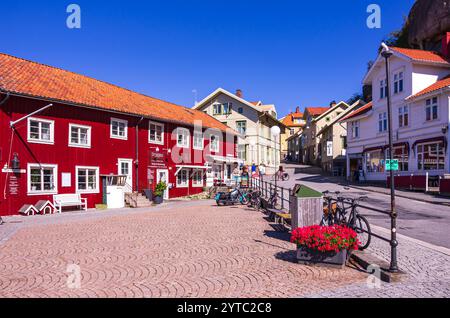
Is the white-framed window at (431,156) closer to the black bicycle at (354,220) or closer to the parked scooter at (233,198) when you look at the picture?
the parked scooter at (233,198)

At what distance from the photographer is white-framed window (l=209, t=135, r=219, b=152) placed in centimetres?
3220

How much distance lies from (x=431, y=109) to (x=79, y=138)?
2237 centimetres

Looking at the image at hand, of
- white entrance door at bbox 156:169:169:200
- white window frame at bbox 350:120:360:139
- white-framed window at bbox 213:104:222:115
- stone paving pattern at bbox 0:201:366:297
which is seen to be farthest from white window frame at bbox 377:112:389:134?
stone paving pattern at bbox 0:201:366:297

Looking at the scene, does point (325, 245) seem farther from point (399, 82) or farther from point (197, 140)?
point (399, 82)

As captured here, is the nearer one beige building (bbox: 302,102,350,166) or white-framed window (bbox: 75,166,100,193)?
white-framed window (bbox: 75,166,100,193)

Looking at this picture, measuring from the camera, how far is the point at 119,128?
2275 centimetres

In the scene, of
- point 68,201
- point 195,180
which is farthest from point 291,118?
point 68,201

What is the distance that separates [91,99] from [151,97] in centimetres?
1010

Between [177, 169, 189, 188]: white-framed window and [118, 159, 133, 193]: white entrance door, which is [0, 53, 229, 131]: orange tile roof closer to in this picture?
[118, 159, 133, 193]: white entrance door

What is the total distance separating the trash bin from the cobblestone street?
30.4 inches

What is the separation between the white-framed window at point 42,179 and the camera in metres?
17.6
